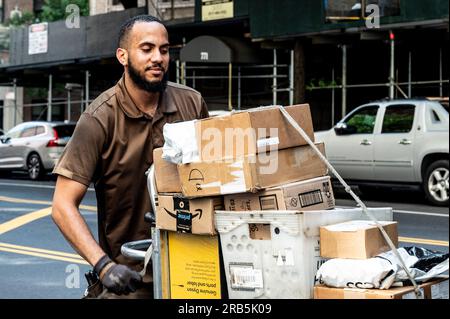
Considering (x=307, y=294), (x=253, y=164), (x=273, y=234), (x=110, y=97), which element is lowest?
(x=307, y=294)

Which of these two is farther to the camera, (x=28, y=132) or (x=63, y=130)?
(x=28, y=132)

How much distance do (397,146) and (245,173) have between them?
41.9ft

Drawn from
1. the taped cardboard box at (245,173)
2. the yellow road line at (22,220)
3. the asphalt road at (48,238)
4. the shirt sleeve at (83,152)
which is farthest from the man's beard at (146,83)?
the yellow road line at (22,220)

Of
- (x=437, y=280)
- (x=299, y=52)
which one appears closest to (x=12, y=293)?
(x=437, y=280)

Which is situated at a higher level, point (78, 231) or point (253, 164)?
point (253, 164)

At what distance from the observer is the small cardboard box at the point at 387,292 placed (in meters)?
3.02

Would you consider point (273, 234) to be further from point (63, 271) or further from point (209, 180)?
point (63, 271)

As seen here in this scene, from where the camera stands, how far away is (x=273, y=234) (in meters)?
3.24

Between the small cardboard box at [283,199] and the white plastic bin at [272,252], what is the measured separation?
0.31 ft

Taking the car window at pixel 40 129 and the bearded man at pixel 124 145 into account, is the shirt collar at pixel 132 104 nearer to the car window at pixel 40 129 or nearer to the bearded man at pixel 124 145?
the bearded man at pixel 124 145

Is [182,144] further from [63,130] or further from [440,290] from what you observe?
[63,130]

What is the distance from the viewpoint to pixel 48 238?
11.7 m

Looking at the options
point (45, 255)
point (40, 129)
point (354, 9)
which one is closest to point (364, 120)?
point (354, 9)

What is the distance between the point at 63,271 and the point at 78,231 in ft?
19.4
